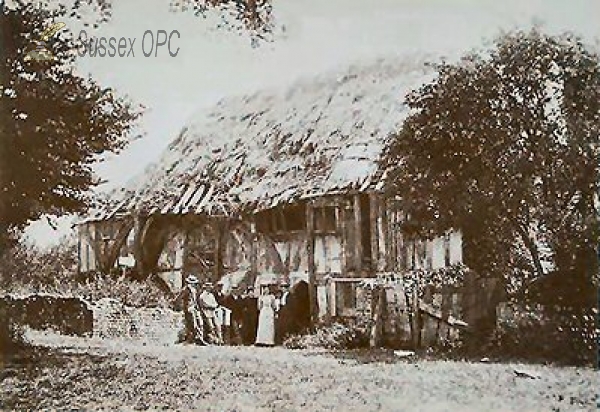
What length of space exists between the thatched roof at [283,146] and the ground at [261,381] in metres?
0.42

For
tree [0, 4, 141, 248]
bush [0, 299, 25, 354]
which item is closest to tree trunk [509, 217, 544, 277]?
tree [0, 4, 141, 248]

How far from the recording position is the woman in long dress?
2.53 m

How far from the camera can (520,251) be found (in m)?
2.40

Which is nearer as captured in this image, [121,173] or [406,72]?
[406,72]

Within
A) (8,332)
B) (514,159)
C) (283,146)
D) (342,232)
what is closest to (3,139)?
(8,332)

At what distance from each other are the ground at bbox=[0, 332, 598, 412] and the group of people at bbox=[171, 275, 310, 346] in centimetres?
4

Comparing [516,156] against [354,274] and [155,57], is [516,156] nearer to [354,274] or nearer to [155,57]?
[354,274]

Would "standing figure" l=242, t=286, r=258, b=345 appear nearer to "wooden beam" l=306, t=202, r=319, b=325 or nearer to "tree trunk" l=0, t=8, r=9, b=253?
"wooden beam" l=306, t=202, r=319, b=325

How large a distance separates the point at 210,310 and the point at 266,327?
16cm

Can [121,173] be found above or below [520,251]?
above

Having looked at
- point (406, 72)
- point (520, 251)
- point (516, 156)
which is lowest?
point (520, 251)

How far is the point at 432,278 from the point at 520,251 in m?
0.23

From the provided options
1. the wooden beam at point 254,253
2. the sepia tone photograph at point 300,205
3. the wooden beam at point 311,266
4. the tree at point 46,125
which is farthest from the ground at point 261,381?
the tree at point 46,125

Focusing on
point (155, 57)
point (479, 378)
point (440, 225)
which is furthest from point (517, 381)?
point (155, 57)
